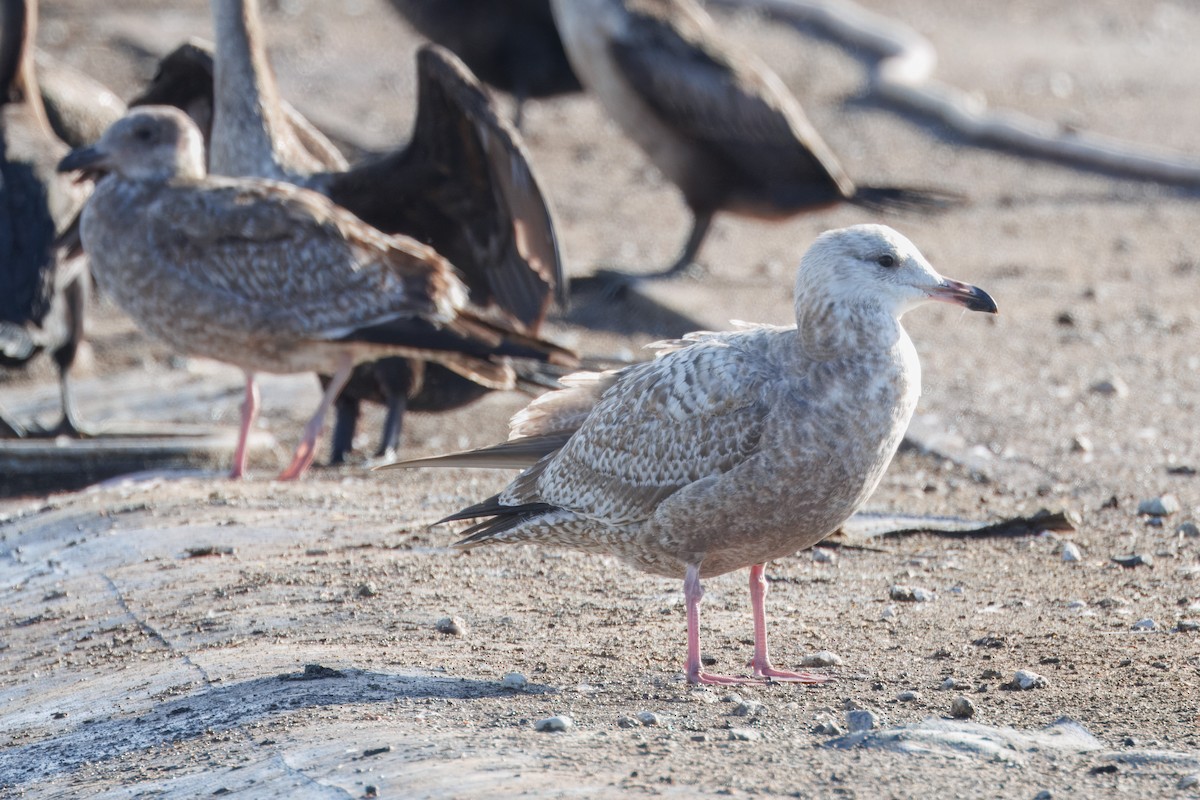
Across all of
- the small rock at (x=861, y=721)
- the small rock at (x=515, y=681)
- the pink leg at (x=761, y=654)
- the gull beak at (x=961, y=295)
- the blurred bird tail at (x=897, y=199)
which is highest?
the gull beak at (x=961, y=295)

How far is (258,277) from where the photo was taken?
6.92 m

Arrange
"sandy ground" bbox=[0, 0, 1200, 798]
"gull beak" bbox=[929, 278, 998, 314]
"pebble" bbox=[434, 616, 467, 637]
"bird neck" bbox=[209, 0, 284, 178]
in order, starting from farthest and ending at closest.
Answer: "bird neck" bbox=[209, 0, 284, 178] < "pebble" bbox=[434, 616, 467, 637] < "gull beak" bbox=[929, 278, 998, 314] < "sandy ground" bbox=[0, 0, 1200, 798]

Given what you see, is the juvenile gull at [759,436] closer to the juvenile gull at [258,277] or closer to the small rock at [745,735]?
the small rock at [745,735]

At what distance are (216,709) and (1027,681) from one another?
2.06 metres

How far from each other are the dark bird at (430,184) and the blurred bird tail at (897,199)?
10.3ft

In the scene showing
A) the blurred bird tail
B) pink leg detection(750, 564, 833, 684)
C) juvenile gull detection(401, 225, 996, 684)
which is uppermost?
juvenile gull detection(401, 225, 996, 684)

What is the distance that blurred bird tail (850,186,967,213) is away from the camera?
10.4m

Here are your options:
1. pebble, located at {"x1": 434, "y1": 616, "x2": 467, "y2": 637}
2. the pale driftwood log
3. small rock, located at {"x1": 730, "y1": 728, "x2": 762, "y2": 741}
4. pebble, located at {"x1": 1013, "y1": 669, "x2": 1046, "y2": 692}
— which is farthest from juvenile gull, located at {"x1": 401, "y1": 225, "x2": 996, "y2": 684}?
the pale driftwood log

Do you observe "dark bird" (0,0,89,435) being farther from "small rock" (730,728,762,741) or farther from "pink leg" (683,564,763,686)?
"small rock" (730,728,762,741)

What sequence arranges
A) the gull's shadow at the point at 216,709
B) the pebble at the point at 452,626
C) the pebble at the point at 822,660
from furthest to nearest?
the pebble at the point at 452,626 → the pebble at the point at 822,660 → the gull's shadow at the point at 216,709

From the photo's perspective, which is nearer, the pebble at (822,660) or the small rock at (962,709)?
the small rock at (962,709)

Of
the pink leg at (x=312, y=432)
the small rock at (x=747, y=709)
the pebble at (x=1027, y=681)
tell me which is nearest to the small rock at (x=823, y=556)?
the pebble at (x=1027, y=681)

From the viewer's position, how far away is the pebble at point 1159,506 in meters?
6.34

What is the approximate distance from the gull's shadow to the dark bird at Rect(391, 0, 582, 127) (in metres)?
9.10
